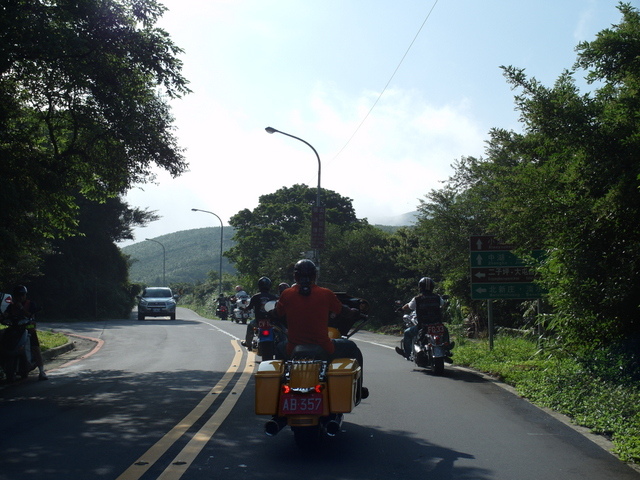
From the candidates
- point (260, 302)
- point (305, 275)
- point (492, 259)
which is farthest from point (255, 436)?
point (492, 259)

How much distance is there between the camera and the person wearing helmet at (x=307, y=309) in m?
6.43

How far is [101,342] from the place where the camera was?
2072cm

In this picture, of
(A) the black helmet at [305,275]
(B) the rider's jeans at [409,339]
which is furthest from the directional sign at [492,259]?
(A) the black helmet at [305,275]

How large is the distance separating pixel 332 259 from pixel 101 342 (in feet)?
53.2

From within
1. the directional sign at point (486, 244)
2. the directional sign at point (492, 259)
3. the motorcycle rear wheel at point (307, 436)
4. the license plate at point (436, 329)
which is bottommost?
the motorcycle rear wheel at point (307, 436)

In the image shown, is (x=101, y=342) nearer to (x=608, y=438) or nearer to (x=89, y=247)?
(x=608, y=438)

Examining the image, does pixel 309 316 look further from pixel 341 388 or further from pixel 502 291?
pixel 502 291

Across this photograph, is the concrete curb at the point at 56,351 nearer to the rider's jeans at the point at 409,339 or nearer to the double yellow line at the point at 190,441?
the double yellow line at the point at 190,441

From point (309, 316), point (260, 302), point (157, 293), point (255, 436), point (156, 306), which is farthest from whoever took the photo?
point (157, 293)

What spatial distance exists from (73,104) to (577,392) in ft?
34.3

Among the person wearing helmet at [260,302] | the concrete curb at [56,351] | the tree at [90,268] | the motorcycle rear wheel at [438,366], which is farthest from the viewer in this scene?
the tree at [90,268]

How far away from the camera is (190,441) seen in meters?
6.50

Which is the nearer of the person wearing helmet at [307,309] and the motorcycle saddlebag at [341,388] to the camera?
the motorcycle saddlebag at [341,388]

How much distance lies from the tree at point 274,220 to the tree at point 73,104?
40.3 meters
